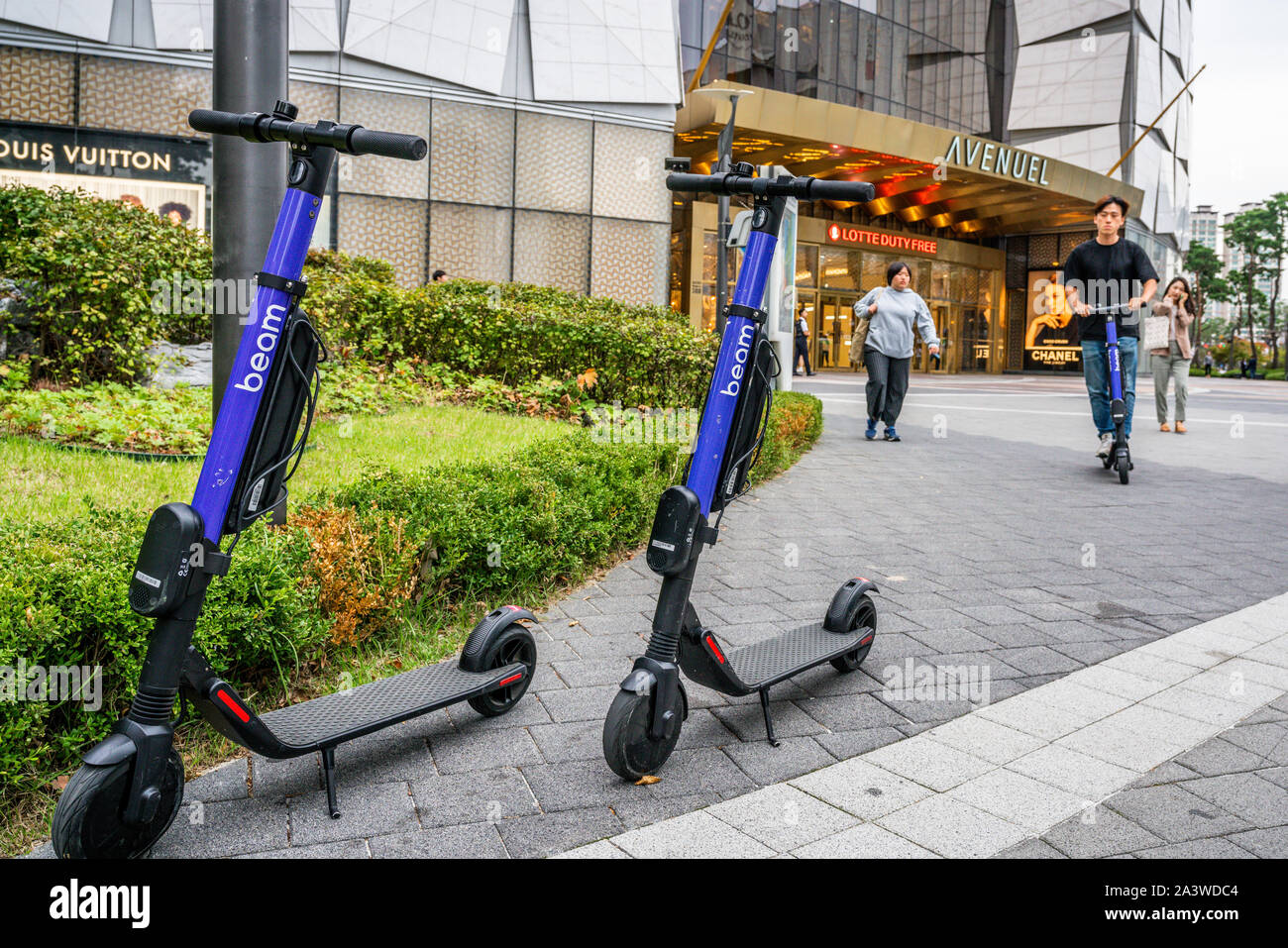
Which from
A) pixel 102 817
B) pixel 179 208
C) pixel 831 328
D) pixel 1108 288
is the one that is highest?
pixel 179 208

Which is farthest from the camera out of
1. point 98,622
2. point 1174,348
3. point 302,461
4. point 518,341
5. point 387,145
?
point 1174,348

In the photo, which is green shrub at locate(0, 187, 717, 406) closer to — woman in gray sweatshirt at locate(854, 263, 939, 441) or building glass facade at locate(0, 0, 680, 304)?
woman in gray sweatshirt at locate(854, 263, 939, 441)

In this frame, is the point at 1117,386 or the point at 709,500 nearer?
the point at 709,500

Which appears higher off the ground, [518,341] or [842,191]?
[842,191]

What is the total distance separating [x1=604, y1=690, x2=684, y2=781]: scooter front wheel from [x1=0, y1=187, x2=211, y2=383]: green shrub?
20.3 ft

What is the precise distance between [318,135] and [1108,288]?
24.7ft

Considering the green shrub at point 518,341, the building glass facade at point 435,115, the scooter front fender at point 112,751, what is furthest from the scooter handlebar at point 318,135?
the building glass facade at point 435,115

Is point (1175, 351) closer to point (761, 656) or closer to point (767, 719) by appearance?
point (761, 656)

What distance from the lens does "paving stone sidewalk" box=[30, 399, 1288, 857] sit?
8.87 ft

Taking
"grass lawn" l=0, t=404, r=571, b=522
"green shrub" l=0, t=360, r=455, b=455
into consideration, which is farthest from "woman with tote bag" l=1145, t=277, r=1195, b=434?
"green shrub" l=0, t=360, r=455, b=455

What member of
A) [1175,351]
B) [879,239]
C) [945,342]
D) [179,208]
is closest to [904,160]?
[879,239]

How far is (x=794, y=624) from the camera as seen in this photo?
14.5 feet
